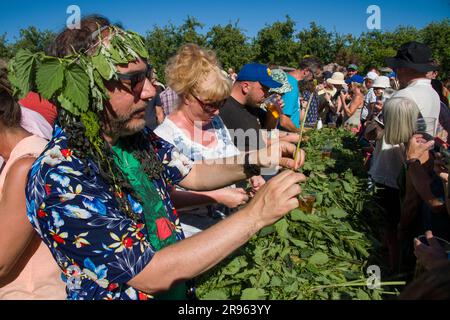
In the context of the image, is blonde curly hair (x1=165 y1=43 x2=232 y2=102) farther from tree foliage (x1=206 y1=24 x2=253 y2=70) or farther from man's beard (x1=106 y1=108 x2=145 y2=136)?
tree foliage (x1=206 y1=24 x2=253 y2=70)

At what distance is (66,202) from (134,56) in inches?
29.2

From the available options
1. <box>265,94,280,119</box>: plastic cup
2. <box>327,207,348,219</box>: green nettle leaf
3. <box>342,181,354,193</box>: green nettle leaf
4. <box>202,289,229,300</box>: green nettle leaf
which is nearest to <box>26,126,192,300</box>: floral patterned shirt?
<box>202,289,229,300</box>: green nettle leaf

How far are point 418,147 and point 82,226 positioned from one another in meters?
2.86

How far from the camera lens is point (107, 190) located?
1.46m

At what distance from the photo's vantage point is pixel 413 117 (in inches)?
129

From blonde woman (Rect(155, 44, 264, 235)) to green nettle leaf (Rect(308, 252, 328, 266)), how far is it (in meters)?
0.64

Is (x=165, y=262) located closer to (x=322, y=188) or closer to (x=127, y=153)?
(x=127, y=153)

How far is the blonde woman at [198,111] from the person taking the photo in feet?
8.54

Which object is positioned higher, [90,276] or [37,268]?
[90,276]

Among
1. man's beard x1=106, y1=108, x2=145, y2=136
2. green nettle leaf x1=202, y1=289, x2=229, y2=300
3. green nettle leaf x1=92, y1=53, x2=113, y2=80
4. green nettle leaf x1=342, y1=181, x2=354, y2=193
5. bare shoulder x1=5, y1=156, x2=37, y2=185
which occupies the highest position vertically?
green nettle leaf x1=92, y1=53, x2=113, y2=80

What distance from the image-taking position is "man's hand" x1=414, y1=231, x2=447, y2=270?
187 cm

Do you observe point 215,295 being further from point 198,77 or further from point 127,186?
point 198,77
